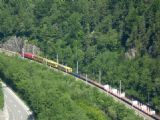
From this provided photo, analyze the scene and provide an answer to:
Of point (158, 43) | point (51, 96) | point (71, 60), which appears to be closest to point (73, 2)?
point (71, 60)

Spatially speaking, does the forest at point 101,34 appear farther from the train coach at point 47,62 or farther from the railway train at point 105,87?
the train coach at point 47,62

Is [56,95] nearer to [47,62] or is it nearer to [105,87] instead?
[105,87]

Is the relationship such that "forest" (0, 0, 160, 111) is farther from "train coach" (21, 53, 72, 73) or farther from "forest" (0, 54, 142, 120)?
"forest" (0, 54, 142, 120)

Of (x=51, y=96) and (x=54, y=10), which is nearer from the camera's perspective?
(x=51, y=96)

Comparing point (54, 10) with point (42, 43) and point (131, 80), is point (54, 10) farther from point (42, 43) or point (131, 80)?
point (131, 80)

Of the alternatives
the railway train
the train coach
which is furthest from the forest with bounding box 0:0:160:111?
the train coach

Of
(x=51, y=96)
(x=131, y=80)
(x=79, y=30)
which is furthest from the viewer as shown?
(x=79, y=30)

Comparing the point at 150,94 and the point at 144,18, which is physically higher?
the point at 144,18
